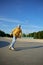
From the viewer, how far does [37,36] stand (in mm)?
42500

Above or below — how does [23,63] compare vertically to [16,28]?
below

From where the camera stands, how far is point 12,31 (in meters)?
10.0

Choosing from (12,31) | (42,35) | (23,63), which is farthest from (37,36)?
(23,63)

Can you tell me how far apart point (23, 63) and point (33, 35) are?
129 feet

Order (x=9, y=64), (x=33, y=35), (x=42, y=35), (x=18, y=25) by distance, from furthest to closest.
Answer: (x=33, y=35) → (x=42, y=35) → (x=18, y=25) → (x=9, y=64)

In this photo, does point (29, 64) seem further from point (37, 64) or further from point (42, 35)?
point (42, 35)

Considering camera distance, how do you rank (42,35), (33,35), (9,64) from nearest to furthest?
(9,64), (42,35), (33,35)

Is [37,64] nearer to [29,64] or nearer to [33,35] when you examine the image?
[29,64]

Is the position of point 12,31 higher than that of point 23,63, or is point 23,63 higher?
point 12,31

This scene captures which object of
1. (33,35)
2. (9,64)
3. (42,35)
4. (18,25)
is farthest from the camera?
(33,35)

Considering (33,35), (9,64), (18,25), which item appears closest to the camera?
(9,64)

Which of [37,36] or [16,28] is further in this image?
[37,36]

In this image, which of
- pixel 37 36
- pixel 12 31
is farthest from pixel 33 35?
pixel 12 31

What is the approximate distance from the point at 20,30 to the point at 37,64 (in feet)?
14.5
